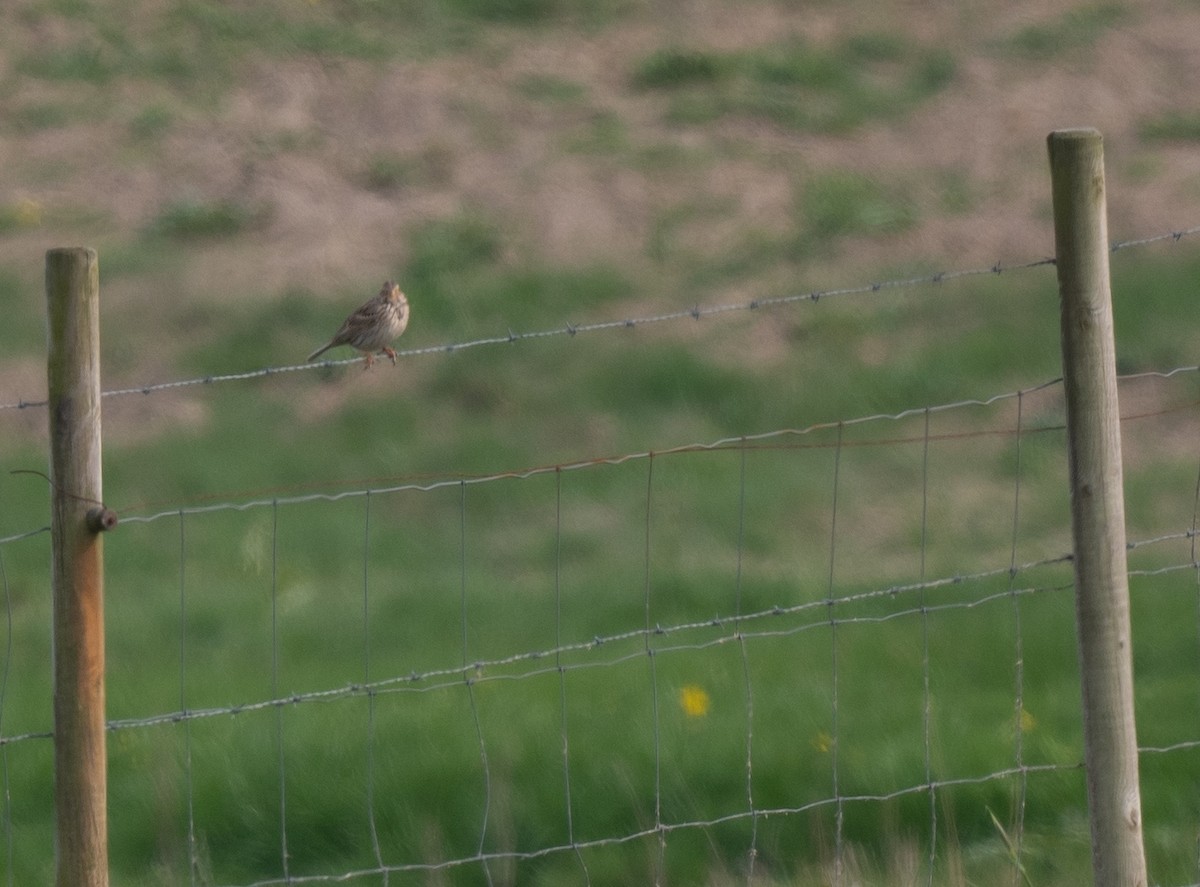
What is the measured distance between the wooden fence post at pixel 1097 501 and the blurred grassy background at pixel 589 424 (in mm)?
604

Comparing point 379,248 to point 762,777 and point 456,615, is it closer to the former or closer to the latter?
point 456,615

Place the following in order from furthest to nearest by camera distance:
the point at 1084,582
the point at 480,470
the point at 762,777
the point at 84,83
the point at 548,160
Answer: the point at 84,83, the point at 548,160, the point at 480,470, the point at 762,777, the point at 1084,582

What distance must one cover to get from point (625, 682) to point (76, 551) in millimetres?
4803

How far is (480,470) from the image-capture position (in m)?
13.9

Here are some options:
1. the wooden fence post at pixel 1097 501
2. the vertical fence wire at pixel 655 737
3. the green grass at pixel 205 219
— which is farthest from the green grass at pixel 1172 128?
the wooden fence post at pixel 1097 501

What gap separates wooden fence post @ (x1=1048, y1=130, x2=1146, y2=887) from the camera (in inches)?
194

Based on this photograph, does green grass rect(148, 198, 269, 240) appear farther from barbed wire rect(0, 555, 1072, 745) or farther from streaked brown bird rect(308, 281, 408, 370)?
streaked brown bird rect(308, 281, 408, 370)

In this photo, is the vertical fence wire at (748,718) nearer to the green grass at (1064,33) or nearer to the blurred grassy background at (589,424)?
the blurred grassy background at (589,424)

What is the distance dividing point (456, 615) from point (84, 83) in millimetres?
12289

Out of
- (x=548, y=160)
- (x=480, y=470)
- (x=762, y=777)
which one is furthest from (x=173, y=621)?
(x=548, y=160)

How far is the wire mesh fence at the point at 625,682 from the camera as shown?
6891mm

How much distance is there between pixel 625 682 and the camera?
29.9 ft

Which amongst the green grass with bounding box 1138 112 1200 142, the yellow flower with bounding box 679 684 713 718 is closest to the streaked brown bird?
the yellow flower with bounding box 679 684 713 718

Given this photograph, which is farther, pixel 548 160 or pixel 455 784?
pixel 548 160
